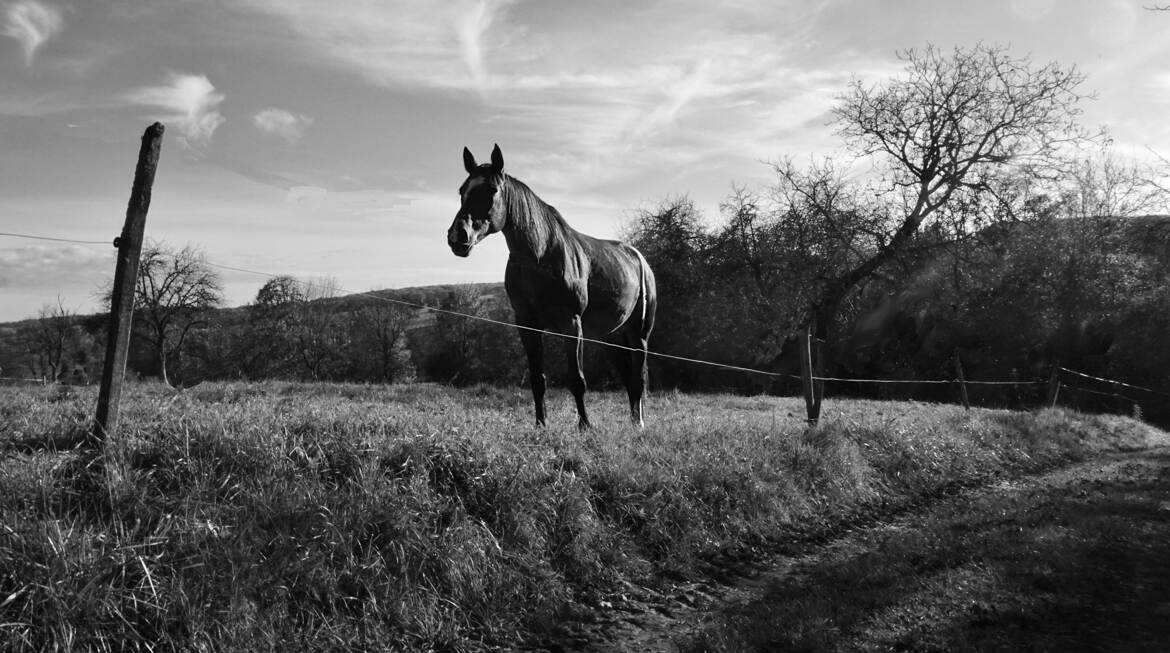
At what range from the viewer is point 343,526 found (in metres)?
4.22

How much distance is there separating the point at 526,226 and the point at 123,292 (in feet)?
13.5

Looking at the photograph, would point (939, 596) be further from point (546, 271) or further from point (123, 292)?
point (123, 292)

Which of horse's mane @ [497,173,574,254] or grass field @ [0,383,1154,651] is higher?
horse's mane @ [497,173,574,254]

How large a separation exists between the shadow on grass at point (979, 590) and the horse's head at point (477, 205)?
419 cm

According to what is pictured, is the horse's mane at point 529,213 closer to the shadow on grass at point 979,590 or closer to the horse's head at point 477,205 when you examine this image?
the horse's head at point 477,205

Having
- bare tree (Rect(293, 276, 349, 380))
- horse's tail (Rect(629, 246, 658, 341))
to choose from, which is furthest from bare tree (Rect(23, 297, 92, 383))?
horse's tail (Rect(629, 246, 658, 341))

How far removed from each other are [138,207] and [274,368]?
50392mm

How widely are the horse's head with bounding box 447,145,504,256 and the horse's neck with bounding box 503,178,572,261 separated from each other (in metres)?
0.23

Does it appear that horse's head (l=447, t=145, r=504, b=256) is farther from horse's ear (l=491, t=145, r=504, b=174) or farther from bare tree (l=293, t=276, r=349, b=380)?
bare tree (l=293, t=276, r=349, b=380)

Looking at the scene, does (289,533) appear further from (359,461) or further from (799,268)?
(799,268)

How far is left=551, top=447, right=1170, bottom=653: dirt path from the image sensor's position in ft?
14.1

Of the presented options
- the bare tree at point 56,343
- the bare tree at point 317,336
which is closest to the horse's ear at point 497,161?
the bare tree at point 317,336

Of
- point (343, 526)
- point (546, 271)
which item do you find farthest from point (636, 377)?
point (343, 526)

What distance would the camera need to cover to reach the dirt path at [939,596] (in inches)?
170
